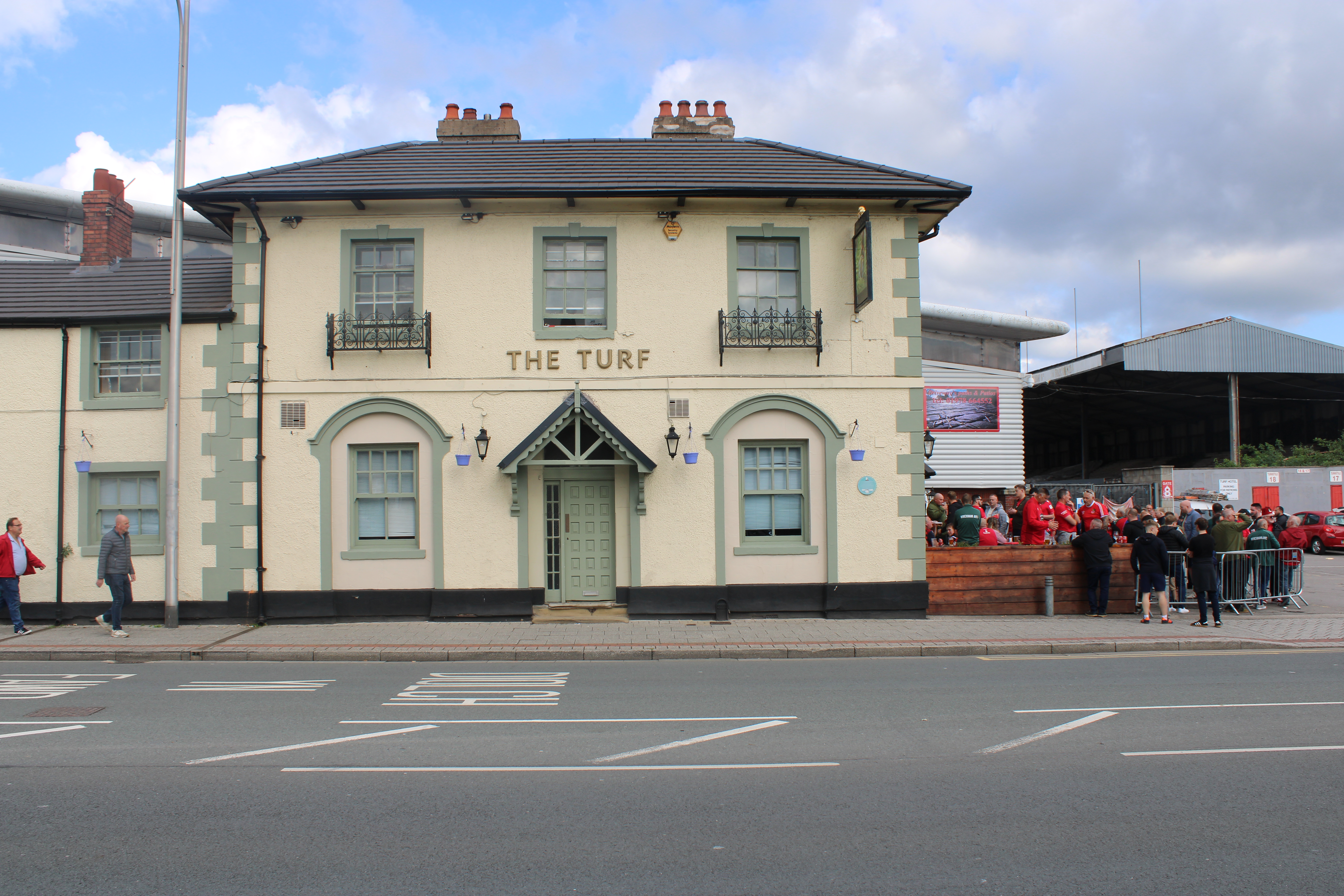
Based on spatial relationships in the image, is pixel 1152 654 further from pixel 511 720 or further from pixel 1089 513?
pixel 511 720

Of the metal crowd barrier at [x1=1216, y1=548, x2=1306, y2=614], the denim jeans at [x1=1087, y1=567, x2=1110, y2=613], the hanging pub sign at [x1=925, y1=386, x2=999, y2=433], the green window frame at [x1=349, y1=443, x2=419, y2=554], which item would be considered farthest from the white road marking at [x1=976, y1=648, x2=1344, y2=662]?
the hanging pub sign at [x1=925, y1=386, x2=999, y2=433]

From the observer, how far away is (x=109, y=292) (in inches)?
547

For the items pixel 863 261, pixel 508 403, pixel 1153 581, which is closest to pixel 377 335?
pixel 508 403

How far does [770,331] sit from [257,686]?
8.67 meters

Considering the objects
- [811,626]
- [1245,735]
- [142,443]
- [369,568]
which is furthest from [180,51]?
[1245,735]

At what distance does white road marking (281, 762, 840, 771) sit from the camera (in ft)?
19.7

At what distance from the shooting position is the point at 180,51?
1294 cm

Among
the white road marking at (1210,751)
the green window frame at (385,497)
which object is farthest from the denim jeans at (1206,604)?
the green window frame at (385,497)

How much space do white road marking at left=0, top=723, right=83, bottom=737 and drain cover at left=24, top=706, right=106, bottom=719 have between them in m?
0.42

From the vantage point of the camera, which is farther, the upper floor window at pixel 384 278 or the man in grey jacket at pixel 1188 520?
the man in grey jacket at pixel 1188 520

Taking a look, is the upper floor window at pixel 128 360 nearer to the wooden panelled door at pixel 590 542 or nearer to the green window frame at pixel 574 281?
the green window frame at pixel 574 281

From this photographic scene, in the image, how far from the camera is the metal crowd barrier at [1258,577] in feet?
48.2

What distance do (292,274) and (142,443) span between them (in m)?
3.58

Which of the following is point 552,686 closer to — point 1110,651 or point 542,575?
point 542,575
